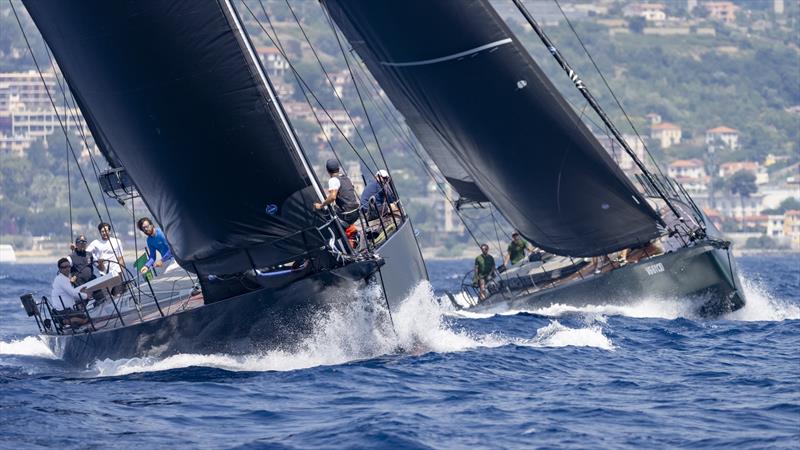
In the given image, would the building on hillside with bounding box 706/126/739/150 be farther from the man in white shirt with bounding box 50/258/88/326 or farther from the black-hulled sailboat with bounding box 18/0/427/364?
the black-hulled sailboat with bounding box 18/0/427/364

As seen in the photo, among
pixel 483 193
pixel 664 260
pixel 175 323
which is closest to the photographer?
pixel 175 323

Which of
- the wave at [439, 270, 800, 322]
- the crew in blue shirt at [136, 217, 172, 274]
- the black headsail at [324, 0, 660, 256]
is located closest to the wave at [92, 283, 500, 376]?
the crew in blue shirt at [136, 217, 172, 274]

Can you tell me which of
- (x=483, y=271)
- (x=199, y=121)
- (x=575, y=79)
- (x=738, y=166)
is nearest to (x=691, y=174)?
(x=738, y=166)

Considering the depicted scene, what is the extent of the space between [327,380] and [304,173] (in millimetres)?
1974

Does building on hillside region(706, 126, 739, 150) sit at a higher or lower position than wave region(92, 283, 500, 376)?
lower

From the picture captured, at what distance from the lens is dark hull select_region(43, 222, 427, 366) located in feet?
50.7

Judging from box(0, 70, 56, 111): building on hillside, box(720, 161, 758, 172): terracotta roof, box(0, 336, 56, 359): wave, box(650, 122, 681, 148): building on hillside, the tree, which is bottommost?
the tree

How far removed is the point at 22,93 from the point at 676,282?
6832 inches

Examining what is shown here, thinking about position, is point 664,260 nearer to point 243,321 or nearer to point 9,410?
point 243,321

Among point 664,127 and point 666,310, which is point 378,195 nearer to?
point 666,310

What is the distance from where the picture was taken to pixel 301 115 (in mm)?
188875

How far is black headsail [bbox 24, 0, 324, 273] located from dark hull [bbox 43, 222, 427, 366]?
355 millimetres

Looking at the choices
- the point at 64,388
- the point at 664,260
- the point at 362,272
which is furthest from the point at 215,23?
the point at 664,260

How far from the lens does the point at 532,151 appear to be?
21031 millimetres
